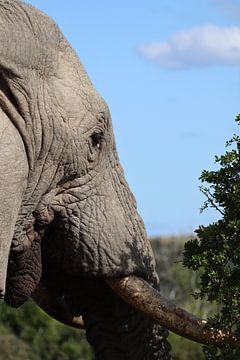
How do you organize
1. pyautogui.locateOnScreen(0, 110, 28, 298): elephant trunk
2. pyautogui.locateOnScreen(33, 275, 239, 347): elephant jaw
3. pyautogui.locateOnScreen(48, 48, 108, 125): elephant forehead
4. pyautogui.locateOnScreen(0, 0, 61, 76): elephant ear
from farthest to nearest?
pyautogui.locateOnScreen(33, 275, 239, 347): elephant jaw, pyautogui.locateOnScreen(48, 48, 108, 125): elephant forehead, pyautogui.locateOnScreen(0, 0, 61, 76): elephant ear, pyautogui.locateOnScreen(0, 110, 28, 298): elephant trunk

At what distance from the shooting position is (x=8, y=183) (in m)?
6.28

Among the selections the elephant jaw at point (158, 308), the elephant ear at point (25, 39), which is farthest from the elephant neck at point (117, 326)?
the elephant ear at point (25, 39)

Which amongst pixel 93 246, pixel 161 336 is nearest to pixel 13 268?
pixel 93 246

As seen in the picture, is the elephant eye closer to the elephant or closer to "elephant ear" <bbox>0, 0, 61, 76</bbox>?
the elephant

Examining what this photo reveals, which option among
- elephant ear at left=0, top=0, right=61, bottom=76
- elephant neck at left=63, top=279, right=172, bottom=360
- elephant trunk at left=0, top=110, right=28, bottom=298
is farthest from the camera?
elephant neck at left=63, top=279, right=172, bottom=360

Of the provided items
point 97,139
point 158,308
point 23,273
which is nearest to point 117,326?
point 158,308

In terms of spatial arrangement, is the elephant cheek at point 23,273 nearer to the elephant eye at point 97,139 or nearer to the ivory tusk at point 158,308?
the ivory tusk at point 158,308

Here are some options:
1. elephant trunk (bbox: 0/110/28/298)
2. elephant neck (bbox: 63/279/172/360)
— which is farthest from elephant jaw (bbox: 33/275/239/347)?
elephant trunk (bbox: 0/110/28/298)

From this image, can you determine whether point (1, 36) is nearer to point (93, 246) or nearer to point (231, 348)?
point (93, 246)

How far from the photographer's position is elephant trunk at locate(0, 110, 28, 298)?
6250mm

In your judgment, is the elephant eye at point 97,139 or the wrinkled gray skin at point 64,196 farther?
the elephant eye at point 97,139

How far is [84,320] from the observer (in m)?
7.31

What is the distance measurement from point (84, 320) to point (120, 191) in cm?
72

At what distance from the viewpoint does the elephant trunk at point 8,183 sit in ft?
20.5
